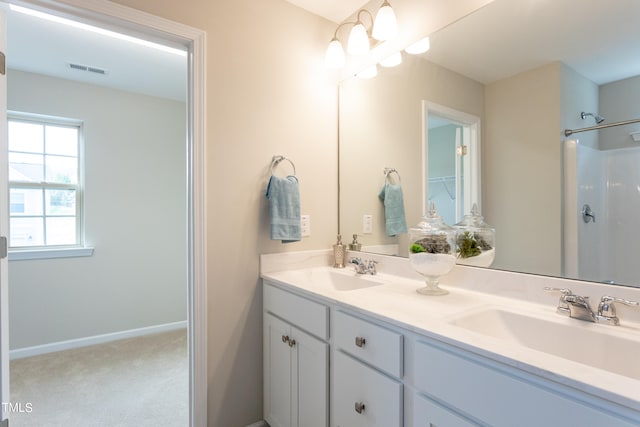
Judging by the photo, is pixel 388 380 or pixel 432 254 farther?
pixel 432 254

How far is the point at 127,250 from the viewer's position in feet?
10.4

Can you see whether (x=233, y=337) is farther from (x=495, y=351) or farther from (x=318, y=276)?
(x=495, y=351)

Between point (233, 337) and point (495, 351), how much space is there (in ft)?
4.27

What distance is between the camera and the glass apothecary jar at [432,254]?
1315 mm

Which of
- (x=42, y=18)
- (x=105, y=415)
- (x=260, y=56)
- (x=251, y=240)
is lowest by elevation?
(x=105, y=415)

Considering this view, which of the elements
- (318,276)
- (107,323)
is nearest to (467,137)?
(318,276)

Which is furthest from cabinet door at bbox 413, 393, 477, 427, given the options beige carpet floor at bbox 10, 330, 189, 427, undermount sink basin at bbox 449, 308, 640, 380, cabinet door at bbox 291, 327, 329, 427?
beige carpet floor at bbox 10, 330, 189, 427

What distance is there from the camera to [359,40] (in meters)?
1.82

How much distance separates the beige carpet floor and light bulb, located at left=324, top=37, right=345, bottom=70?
88.7 inches

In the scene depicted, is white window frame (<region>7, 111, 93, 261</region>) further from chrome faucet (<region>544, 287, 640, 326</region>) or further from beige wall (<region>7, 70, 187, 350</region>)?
chrome faucet (<region>544, 287, 640, 326</region>)

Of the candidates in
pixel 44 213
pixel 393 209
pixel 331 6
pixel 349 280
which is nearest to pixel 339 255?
pixel 349 280

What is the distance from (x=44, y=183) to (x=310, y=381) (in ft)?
9.98

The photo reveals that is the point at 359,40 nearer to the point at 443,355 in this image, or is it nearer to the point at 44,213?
the point at 443,355

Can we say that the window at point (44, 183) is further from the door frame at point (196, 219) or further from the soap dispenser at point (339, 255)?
the soap dispenser at point (339, 255)
